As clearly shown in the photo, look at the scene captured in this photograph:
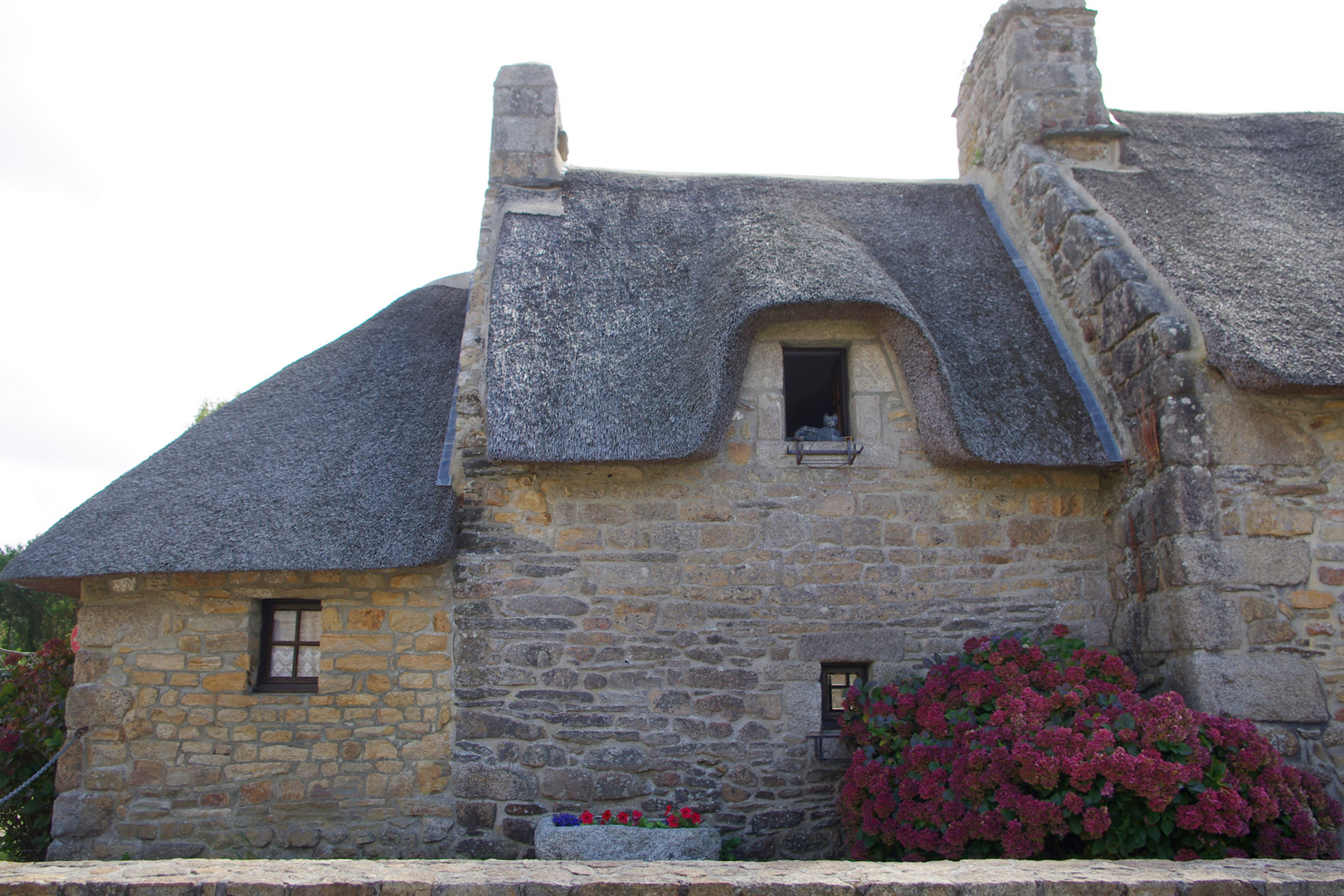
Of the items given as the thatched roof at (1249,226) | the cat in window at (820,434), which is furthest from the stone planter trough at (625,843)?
the thatched roof at (1249,226)

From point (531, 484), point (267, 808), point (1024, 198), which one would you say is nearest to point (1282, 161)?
point (1024, 198)

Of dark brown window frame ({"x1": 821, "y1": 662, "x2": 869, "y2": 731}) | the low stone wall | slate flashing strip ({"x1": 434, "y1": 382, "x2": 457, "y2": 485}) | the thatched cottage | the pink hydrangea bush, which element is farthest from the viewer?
slate flashing strip ({"x1": 434, "y1": 382, "x2": 457, "y2": 485})

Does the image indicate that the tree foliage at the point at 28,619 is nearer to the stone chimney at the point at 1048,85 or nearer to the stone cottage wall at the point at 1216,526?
the stone chimney at the point at 1048,85

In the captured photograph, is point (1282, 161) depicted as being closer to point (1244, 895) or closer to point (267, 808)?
point (1244, 895)

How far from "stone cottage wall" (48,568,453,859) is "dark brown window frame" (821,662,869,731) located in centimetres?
213

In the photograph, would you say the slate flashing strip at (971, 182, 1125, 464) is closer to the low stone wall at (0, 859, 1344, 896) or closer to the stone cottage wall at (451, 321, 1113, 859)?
the stone cottage wall at (451, 321, 1113, 859)

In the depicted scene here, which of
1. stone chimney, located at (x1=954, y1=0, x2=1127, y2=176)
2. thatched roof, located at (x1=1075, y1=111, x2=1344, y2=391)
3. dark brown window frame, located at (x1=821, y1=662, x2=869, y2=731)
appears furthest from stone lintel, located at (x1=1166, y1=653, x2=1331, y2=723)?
stone chimney, located at (x1=954, y1=0, x2=1127, y2=176)

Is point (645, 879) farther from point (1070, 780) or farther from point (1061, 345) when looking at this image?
point (1061, 345)

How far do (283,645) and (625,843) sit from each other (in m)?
2.39

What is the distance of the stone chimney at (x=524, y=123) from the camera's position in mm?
6211

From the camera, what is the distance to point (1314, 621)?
4.18 m

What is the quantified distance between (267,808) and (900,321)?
14.7 ft

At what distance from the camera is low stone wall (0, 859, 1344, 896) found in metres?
2.46

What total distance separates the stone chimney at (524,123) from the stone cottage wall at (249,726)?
126 inches
